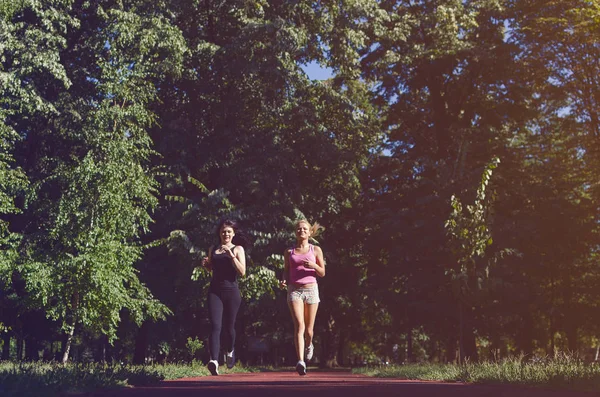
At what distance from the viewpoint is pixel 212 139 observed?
2788cm

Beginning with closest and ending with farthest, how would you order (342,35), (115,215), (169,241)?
(115,215) < (169,241) < (342,35)

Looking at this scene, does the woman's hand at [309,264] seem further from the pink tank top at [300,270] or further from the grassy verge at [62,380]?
the grassy verge at [62,380]

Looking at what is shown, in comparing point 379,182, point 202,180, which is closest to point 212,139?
point 202,180

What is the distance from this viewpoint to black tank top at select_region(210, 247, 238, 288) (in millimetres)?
9078

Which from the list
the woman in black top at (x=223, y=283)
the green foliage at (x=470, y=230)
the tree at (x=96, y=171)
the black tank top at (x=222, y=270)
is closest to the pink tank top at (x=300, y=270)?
the woman in black top at (x=223, y=283)

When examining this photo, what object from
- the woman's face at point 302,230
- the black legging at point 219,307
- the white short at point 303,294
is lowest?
the black legging at point 219,307

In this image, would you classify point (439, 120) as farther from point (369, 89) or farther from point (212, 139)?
point (212, 139)

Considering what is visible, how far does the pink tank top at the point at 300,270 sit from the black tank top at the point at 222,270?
44.8 inches

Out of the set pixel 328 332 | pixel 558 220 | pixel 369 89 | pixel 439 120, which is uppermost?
pixel 369 89

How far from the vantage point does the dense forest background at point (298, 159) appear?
1939 cm

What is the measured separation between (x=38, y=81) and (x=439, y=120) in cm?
1812

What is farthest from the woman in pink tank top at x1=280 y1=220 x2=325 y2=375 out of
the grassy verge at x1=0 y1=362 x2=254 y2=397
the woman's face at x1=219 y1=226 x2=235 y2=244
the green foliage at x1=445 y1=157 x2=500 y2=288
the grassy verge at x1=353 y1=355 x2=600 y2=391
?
the green foliage at x1=445 y1=157 x2=500 y2=288

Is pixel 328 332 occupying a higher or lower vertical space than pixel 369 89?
lower

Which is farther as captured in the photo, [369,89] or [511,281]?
[369,89]
